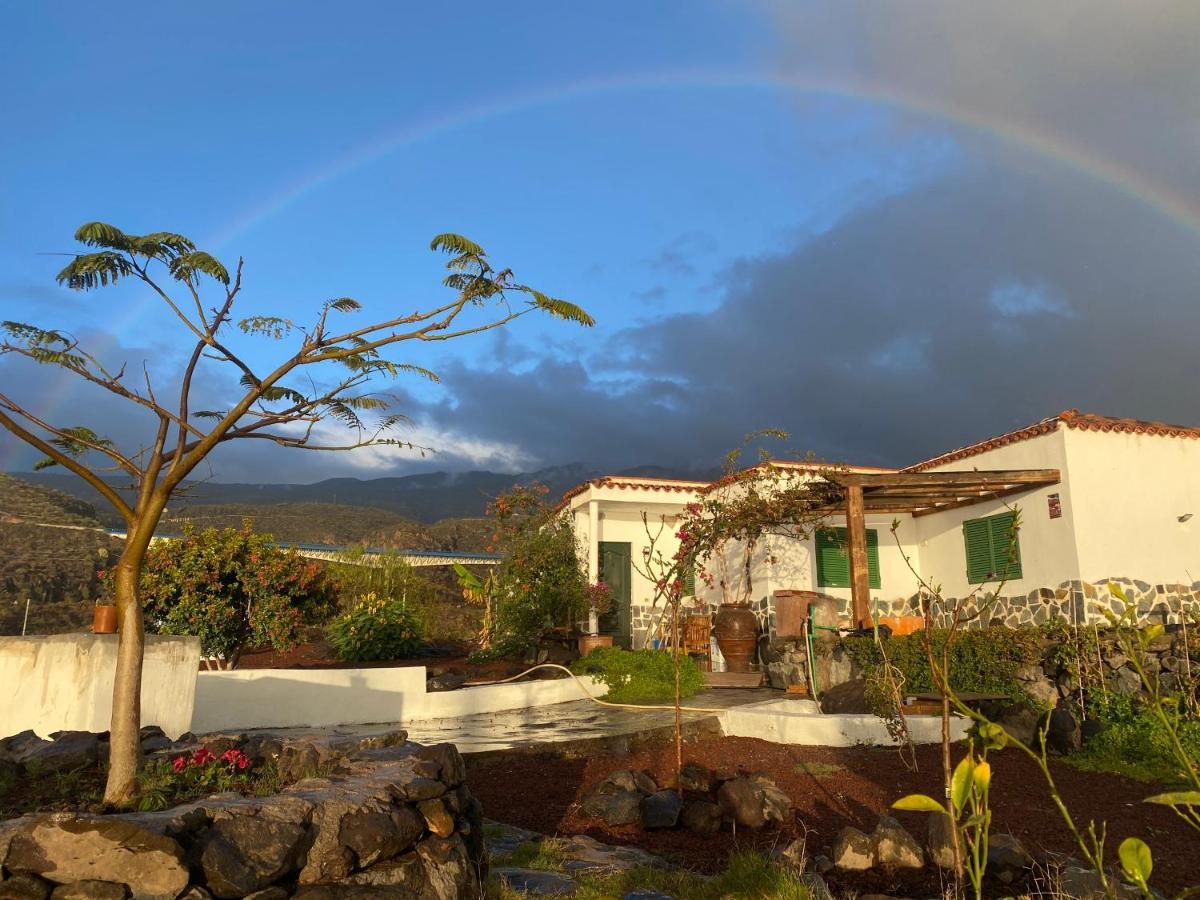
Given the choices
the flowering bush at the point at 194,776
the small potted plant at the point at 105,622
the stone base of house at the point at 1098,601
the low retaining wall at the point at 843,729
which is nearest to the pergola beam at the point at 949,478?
the stone base of house at the point at 1098,601

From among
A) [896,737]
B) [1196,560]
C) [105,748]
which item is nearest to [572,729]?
[896,737]

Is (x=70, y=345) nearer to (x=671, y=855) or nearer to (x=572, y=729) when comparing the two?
(x=671, y=855)

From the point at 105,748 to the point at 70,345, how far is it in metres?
2.51

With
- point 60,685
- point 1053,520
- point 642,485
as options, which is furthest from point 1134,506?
point 60,685

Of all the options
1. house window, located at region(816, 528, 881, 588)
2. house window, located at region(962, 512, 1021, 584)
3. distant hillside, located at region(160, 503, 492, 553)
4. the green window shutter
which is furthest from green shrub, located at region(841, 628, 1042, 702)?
distant hillside, located at region(160, 503, 492, 553)

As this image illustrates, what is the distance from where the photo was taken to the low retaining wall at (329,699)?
9.10 meters

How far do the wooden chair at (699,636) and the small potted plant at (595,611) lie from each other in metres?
1.40

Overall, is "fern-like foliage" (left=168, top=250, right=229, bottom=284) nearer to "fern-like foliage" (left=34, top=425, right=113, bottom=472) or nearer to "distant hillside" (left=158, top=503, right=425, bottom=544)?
"fern-like foliage" (left=34, top=425, right=113, bottom=472)

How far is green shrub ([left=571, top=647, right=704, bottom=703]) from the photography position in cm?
1130

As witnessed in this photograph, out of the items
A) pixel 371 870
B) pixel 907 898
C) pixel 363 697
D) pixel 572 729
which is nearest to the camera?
pixel 371 870

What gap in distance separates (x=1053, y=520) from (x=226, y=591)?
1157cm

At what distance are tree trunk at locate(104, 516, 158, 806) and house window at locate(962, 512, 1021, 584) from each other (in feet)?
39.0

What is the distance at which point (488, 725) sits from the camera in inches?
369

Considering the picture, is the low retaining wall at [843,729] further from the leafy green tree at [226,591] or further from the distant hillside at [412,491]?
the distant hillside at [412,491]
